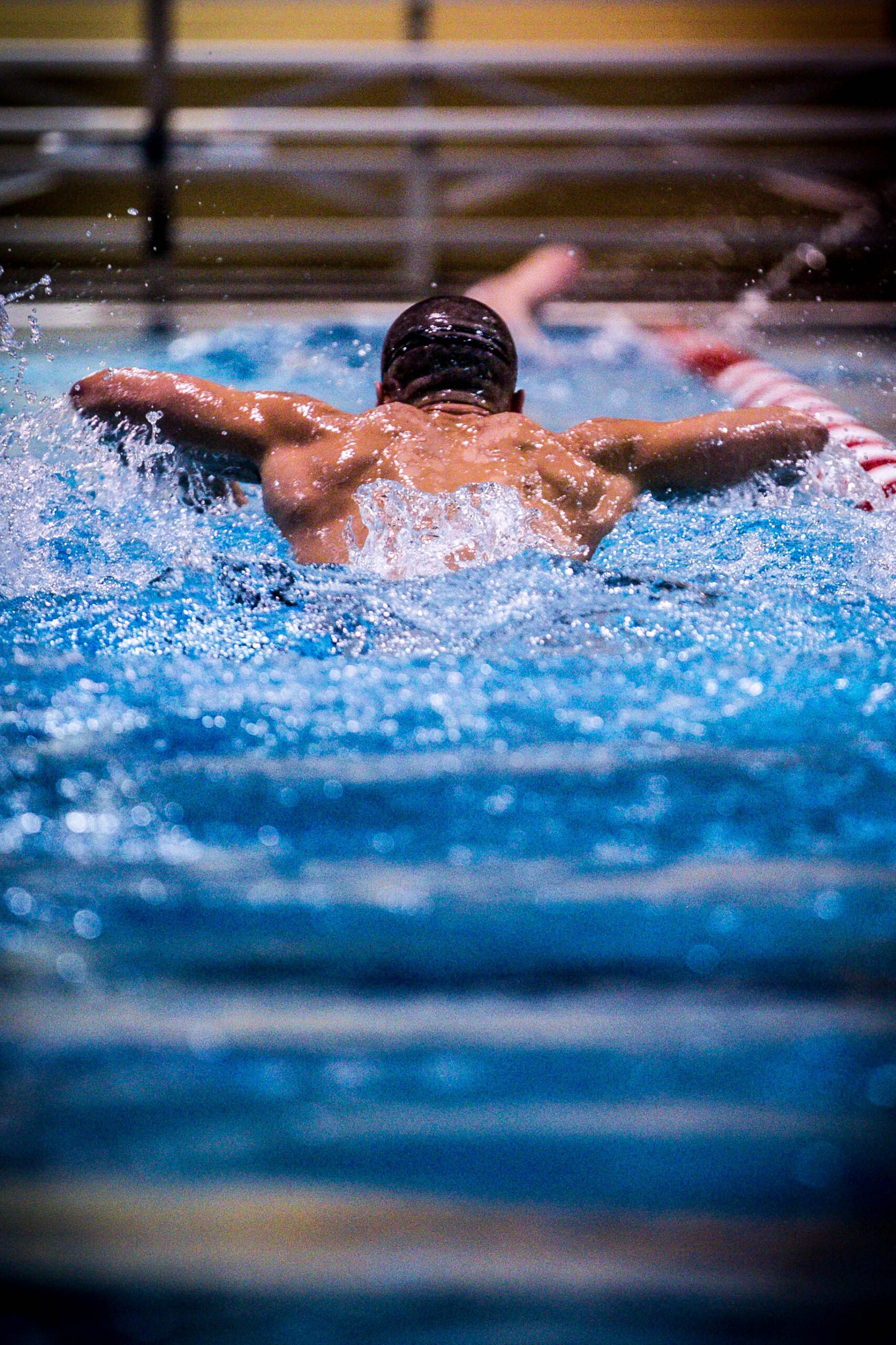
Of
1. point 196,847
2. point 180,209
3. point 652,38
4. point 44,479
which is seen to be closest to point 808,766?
point 196,847

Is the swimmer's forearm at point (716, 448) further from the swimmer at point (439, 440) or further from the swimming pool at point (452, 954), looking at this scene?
the swimming pool at point (452, 954)

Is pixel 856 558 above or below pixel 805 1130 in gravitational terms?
above

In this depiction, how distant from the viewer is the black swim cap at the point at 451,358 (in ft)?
7.19

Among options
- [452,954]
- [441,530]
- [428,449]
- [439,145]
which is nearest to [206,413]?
[428,449]

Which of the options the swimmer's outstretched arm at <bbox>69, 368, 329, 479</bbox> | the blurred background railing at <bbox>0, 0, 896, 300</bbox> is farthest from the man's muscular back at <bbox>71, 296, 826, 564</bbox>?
the blurred background railing at <bbox>0, 0, 896, 300</bbox>

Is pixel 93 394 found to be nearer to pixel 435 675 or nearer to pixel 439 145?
pixel 435 675

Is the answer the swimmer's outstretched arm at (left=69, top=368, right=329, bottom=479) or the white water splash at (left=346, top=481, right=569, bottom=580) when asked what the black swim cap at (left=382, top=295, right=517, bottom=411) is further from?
the white water splash at (left=346, top=481, right=569, bottom=580)

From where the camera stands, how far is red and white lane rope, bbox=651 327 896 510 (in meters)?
2.91

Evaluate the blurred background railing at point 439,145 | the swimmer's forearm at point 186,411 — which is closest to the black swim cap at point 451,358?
the swimmer's forearm at point 186,411

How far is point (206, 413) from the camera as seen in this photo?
210 cm

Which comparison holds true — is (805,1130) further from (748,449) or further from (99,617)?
(748,449)

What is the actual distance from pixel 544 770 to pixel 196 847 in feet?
1.27

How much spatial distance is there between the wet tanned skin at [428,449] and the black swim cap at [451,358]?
0.05 m

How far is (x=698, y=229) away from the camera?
624 cm
